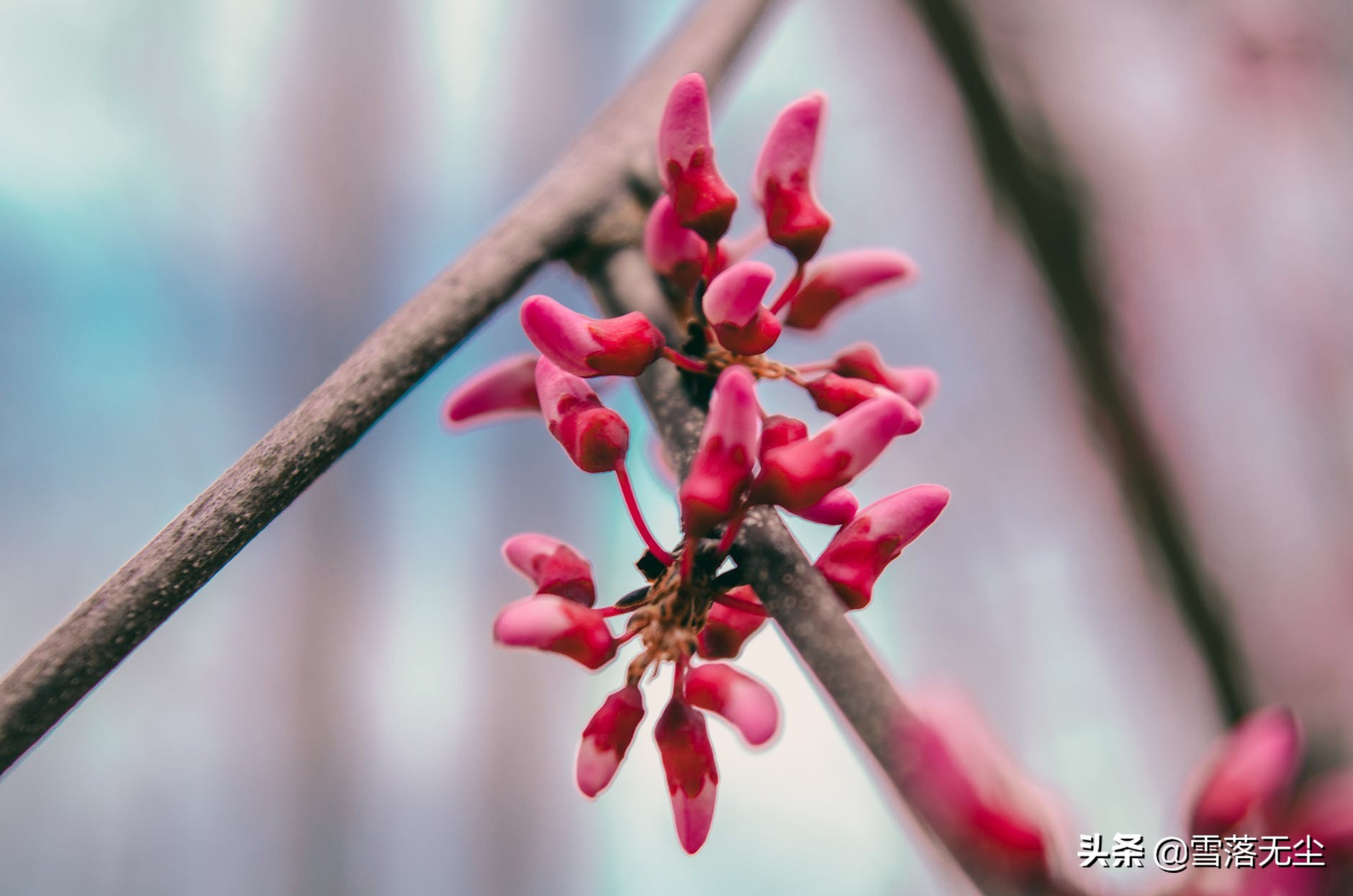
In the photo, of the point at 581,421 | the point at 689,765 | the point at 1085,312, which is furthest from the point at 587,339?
the point at 1085,312

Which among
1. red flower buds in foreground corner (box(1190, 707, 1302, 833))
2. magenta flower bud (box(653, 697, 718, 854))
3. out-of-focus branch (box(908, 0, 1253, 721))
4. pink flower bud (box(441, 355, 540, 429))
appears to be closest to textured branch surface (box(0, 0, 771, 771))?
pink flower bud (box(441, 355, 540, 429))

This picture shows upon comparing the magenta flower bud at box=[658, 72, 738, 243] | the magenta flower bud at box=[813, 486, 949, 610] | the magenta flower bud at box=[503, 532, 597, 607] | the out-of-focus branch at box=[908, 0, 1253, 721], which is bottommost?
the magenta flower bud at box=[503, 532, 597, 607]

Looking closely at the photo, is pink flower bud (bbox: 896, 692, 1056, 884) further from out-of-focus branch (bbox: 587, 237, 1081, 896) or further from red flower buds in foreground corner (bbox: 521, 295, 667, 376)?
red flower buds in foreground corner (bbox: 521, 295, 667, 376)

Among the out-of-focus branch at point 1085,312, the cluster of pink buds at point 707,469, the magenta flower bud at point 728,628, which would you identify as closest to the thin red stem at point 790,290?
the cluster of pink buds at point 707,469

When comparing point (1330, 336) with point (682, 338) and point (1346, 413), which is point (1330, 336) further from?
point (682, 338)

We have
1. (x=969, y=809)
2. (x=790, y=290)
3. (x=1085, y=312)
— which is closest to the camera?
(x=969, y=809)

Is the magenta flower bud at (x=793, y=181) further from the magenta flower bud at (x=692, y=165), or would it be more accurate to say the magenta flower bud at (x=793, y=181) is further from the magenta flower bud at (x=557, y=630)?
the magenta flower bud at (x=557, y=630)

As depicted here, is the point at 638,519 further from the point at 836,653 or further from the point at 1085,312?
the point at 1085,312
